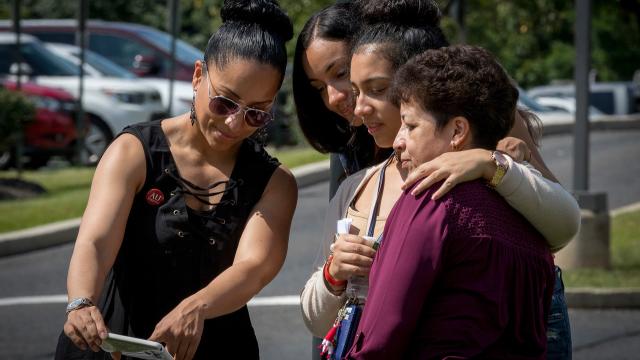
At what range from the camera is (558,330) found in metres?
3.47

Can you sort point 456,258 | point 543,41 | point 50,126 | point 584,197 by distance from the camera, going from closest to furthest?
point 456,258
point 584,197
point 50,126
point 543,41

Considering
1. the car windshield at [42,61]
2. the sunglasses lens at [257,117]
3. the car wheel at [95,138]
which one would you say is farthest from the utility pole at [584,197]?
the car windshield at [42,61]

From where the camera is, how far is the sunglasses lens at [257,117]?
352cm

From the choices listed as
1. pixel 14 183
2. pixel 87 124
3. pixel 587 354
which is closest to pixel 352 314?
pixel 587 354

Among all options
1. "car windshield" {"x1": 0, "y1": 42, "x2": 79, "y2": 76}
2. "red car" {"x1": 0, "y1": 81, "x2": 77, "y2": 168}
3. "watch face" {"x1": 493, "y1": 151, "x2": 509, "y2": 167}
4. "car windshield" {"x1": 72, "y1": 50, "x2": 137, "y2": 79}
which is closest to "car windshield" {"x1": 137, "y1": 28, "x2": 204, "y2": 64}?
"car windshield" {"x1": 72, "y1": 50, "x2": 137, "y2": 79}

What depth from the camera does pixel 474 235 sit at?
2691mm

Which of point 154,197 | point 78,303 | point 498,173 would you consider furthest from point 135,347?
point 498,173

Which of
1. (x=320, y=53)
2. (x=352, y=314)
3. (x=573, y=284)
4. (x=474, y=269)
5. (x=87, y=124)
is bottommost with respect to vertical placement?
(x=87, y=124)

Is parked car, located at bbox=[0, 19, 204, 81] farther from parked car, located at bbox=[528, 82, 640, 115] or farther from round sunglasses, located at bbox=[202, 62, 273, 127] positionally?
round sunglasses, located at bbox=[202, 62, 273, 127]

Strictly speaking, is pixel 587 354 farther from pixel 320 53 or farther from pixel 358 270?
pixel 358 270

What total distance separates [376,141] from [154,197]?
69cm

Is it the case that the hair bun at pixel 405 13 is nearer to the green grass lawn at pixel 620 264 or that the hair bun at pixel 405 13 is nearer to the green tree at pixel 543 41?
the green grass lawn at pixel 620 264

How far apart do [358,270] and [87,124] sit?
49.0ft

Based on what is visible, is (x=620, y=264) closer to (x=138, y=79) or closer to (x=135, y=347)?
(x=135, y=347)
